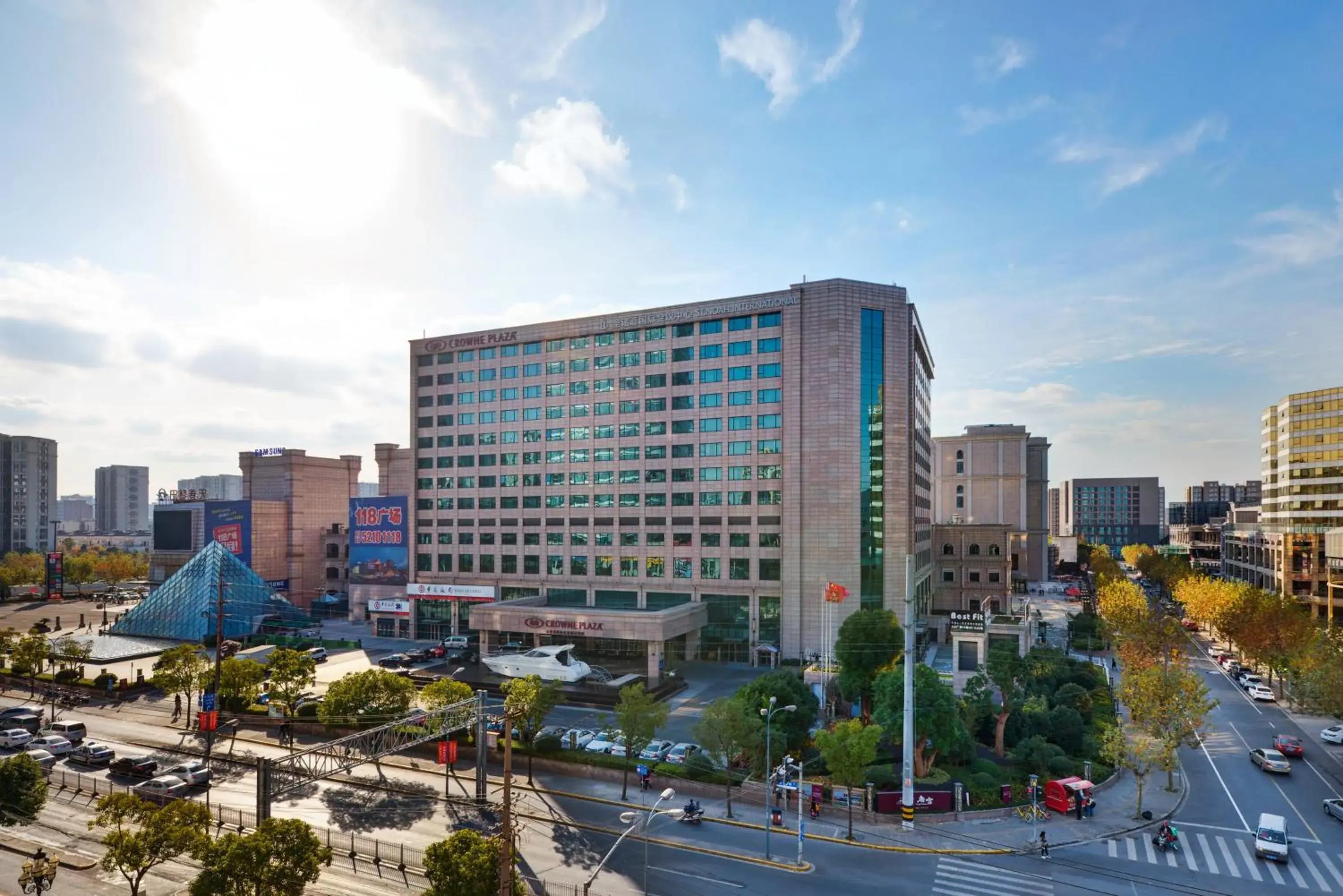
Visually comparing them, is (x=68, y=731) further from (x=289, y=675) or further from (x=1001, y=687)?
(x=1001, y=687)

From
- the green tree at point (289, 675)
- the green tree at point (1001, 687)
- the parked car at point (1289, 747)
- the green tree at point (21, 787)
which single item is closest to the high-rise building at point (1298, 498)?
the parked car at point (1289, 747)

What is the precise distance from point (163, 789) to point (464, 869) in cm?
3030

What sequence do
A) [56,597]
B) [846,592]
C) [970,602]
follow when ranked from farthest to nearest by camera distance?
[56,597], [970,602], [846,592]

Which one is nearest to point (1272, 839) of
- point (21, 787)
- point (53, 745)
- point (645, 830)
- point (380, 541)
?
point (645, 830)

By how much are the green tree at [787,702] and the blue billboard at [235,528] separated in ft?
355

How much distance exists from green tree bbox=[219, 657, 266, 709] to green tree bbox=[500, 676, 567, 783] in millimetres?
23571

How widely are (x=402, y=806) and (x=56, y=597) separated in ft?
488

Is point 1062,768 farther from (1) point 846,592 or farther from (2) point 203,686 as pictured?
(2) point 203,686

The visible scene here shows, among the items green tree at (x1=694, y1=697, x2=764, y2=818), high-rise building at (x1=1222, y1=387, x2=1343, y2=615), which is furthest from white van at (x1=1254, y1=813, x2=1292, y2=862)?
high-rise building at (x1=1222, y1=387, x2=1343, y2=615)

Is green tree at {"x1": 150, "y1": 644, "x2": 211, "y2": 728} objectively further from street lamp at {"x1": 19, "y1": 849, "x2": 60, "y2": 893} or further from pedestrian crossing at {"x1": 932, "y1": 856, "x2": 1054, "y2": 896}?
pedestrian crossing at {"x1": 932, "y1": 856, "x2": 1054, "y2": 896}

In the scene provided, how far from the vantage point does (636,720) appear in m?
47.4

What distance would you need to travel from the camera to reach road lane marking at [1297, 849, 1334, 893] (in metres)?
35.3

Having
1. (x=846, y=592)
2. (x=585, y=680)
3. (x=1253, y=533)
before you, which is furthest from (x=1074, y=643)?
(x=585, y=680)

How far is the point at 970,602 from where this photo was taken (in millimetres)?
116125
